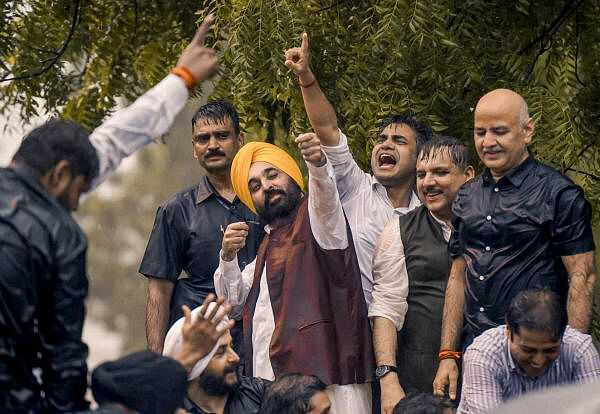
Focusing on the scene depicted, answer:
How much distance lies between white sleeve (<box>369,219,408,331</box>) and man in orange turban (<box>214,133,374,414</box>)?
95 millimetres

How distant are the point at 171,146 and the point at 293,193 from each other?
85.1 feet

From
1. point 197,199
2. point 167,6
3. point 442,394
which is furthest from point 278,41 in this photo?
point 442,394

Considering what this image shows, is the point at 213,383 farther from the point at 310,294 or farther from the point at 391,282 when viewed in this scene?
the point at 391,282

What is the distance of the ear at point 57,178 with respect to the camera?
4457 millimetres

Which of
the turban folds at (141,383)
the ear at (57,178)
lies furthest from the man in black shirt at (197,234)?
the ear at (57,178)

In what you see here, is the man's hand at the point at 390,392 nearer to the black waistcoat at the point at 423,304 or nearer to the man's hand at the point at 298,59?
the black waistcoat at the point at 423,304

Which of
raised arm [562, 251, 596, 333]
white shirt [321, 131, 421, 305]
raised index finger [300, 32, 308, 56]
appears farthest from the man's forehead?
raised arm [562, 251, 596, 333]

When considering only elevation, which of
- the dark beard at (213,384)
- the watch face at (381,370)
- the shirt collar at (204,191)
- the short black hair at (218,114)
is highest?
the short black hair at (218,114)

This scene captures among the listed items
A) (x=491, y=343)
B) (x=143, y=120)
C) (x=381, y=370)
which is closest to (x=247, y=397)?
(x=381, y=370)

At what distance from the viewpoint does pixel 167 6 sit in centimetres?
991

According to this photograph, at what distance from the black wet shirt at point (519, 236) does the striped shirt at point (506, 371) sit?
248mm

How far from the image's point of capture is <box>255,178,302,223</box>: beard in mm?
6609

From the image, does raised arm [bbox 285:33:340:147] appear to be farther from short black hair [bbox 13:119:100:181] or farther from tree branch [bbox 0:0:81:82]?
tree branch [bbox 0:0:81:82]

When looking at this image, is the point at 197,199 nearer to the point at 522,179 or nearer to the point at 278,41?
the point at 278,41
